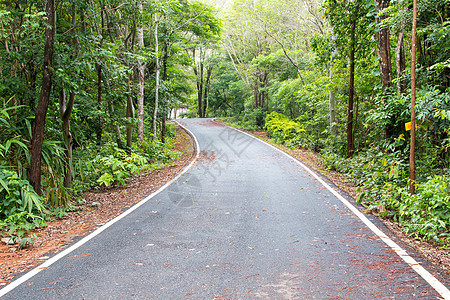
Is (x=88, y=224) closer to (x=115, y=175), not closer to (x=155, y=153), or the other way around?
(x=115, y=175)

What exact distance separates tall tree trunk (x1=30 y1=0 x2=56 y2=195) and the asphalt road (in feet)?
7.06

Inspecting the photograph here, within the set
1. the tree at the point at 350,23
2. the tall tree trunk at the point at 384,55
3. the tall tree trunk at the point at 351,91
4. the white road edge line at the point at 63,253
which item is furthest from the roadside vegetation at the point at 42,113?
the tall tree trunk at the point at 351,91

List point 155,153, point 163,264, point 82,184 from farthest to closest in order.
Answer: point 155,153
point 82,184
point 163,264

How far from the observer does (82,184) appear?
336 inches

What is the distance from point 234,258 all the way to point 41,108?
5237 mm

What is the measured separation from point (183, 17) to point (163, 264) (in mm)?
17356

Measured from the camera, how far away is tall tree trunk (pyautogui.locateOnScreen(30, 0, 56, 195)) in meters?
6.26

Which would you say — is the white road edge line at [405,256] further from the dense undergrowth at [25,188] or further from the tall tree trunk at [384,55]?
the dense undergrowth at [25,188]

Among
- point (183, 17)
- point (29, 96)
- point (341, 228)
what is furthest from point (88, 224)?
point (183, 17)

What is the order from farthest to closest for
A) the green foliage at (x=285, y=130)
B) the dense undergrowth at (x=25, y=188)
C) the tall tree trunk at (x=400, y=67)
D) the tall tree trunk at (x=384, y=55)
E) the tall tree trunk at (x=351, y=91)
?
the green foliage at (x=285, y=130), the tall tree trunk at (x=351, y=91), the tall tree trunk at (x=384, y=55), the tall tree trunk at (x=400, y=67), the dense undergrowth at (x=25, y=188)

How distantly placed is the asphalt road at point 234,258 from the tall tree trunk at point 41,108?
2152 millimetres

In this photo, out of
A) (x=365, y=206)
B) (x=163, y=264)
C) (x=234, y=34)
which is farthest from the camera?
(x=234, y=34)

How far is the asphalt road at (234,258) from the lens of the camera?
11.1ft

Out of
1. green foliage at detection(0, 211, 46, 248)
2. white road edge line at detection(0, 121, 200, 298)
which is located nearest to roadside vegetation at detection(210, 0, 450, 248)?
white road edge line at detection(0, 121, 200, 298)
